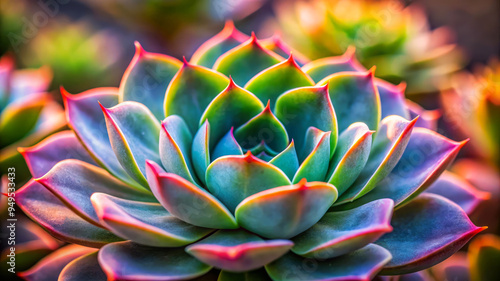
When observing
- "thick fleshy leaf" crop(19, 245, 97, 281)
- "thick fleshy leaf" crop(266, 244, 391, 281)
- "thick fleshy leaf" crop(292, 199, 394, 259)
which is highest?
"thick fleshy leaf" crop(292, 199, 394, 259)

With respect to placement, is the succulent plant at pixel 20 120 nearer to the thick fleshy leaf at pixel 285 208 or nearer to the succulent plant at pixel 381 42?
the thick fleshy leaf at pixel 285 208

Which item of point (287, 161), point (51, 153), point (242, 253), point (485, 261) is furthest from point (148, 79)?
point (485, 261)

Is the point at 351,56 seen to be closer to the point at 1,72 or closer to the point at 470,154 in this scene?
the point at 470,154

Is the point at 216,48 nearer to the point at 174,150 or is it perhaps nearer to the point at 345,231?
the point at 174,150

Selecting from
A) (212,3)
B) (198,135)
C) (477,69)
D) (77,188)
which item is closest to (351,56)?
(198,135)

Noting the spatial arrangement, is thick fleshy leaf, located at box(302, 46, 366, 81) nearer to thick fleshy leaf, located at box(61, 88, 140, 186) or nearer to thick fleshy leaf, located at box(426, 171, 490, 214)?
thick fleshy leaf, located at box(426, 171, 490, 214)

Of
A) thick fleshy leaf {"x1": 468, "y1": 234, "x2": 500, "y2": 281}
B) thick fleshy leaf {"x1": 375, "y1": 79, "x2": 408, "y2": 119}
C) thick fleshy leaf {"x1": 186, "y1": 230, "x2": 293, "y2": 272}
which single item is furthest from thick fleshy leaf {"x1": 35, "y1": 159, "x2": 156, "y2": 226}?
thick fleshy leaf {"x1": 468, "y1": 234, "x2": 500, "y2": 281}
